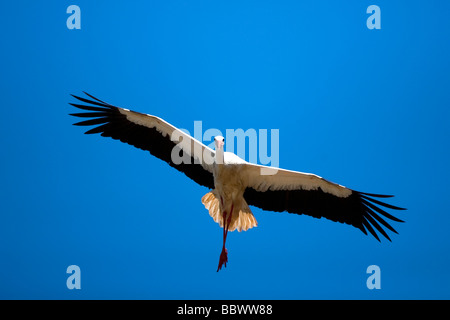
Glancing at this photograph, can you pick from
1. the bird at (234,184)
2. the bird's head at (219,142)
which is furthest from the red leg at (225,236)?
the bird's head at (219,142)

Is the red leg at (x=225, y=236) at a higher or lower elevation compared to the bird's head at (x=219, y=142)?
lower

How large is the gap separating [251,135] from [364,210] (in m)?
1.56

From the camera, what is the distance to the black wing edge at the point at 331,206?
6480 millimetres

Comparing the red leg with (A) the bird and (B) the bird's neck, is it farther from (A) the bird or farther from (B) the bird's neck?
(B) the bird's neck

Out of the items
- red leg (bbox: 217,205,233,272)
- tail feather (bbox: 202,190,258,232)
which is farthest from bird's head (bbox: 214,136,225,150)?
red leg (bbox: 217,205,233,272)

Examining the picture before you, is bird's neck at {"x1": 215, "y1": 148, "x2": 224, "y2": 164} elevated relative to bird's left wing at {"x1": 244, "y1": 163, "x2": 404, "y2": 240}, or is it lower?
elevated

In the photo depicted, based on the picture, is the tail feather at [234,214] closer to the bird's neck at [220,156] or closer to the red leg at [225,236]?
the red leg at [225,236]

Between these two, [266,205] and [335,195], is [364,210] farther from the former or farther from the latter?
[266,205]

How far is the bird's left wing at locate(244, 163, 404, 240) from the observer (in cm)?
639

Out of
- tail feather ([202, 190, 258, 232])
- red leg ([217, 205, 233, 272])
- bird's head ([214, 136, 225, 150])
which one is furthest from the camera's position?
tail feather ([202, 190, 258, 232])
